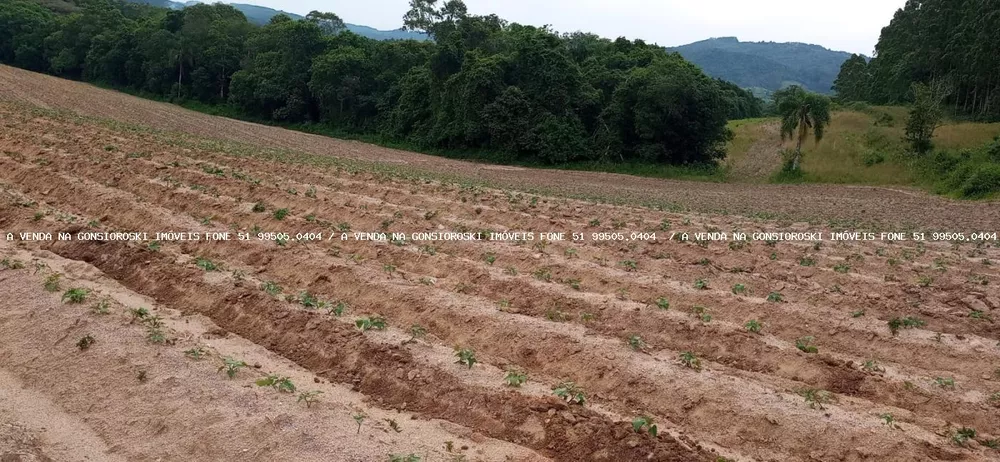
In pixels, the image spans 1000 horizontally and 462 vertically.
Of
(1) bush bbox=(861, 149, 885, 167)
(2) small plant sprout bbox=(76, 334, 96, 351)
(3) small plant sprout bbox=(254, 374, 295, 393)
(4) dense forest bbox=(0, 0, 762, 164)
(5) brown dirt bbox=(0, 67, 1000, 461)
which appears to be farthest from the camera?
(4) dense forest bbox=(0, 0, 762, 164)

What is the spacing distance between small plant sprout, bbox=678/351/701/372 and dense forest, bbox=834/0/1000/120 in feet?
123

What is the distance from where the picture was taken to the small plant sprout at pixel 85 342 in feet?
19.7

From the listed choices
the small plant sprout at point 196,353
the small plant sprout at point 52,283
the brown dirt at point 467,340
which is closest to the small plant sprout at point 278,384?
the brown dirt at point 467,340

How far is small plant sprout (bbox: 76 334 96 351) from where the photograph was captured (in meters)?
6.00

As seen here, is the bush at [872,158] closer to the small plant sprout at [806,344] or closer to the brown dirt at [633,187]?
the brown dirt at [633,187]

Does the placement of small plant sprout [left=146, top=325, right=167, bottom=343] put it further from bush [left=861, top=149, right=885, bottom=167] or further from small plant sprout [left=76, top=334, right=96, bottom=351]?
bush [left=861, top=149, right=885, bottom=167]

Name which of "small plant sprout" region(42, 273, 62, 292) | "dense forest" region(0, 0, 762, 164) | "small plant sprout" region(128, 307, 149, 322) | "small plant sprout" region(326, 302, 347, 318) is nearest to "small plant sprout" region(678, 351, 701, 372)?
"small plant sprout" region(326, 302, 347, 318)

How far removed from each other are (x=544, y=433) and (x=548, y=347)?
1696mm

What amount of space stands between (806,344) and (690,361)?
74.0 inches

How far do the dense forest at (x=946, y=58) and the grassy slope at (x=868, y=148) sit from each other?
265 cm

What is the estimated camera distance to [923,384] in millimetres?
6551

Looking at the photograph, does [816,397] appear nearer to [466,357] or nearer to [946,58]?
[466,357]

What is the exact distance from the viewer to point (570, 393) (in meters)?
5.80

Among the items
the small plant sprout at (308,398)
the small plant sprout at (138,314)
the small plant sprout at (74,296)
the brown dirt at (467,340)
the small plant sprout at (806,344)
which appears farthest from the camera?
the small plant sprout at (806,344)
